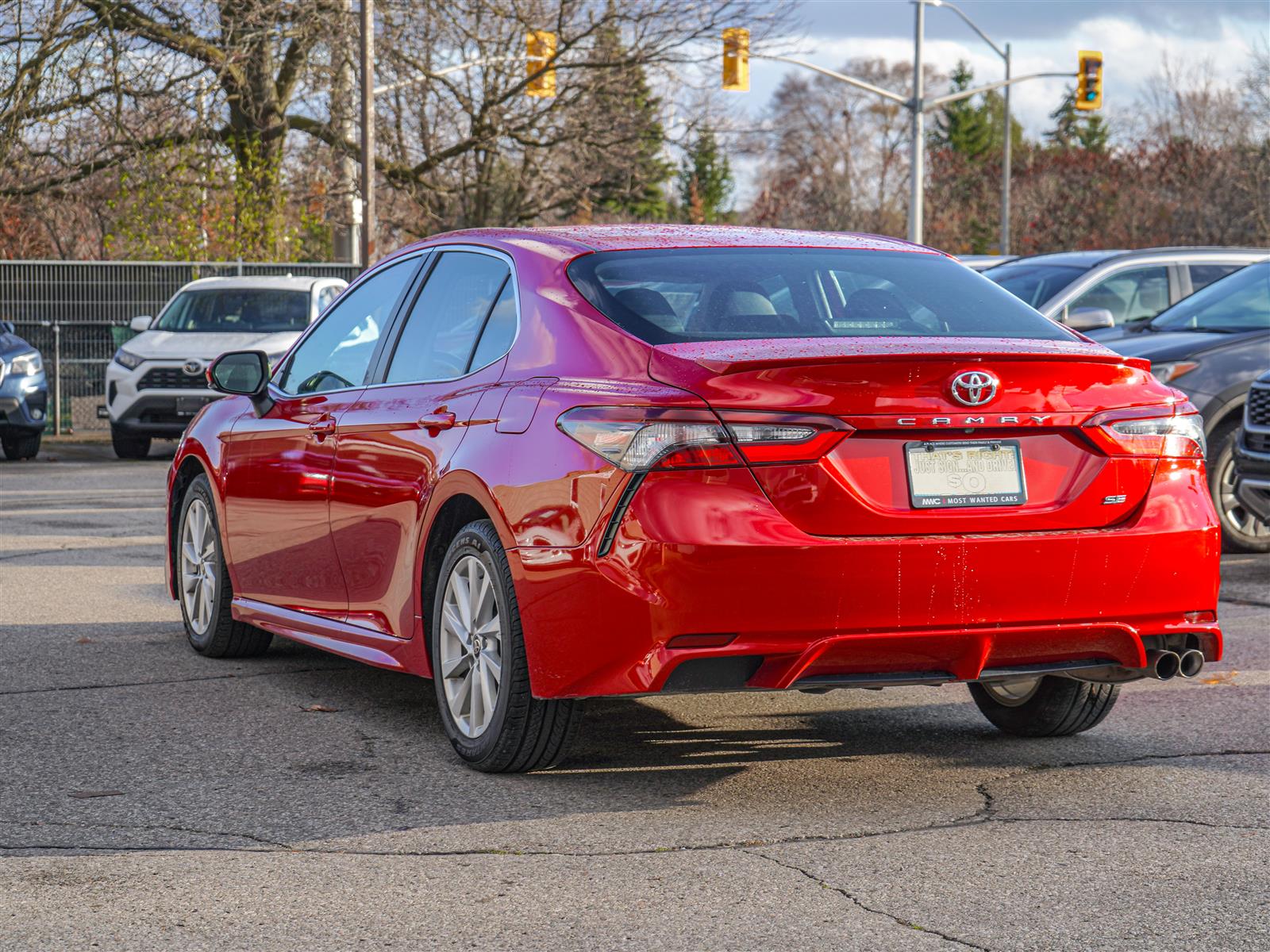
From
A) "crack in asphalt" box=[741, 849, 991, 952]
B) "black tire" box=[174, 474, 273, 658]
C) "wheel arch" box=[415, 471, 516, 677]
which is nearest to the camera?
"crack in asphalt" box=[741, 849, 991, 952]

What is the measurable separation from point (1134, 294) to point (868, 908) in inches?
Answer: 409

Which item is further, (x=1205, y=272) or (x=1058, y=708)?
(x=1205, y=272)

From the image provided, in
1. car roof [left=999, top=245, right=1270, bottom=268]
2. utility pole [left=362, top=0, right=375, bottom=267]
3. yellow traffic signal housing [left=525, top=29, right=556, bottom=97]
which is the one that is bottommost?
car roof [left=999, top=245, right=1270, bottom=268]

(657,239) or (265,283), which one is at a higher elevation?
(265,283)

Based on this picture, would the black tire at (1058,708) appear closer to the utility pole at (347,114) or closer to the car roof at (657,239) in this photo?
the car roof at (657,239)

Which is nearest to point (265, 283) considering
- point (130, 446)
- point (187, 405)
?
point (187, 405)

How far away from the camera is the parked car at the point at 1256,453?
9.45 metres

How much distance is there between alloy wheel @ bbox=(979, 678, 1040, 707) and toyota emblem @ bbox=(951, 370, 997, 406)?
139 cm

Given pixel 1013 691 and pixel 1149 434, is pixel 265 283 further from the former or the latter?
pixel 1149 434

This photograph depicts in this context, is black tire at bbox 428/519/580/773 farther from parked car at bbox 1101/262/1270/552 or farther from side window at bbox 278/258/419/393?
parked car at bbox 1101/262/1270/552

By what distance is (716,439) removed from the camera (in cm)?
462

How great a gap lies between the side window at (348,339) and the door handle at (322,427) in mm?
133

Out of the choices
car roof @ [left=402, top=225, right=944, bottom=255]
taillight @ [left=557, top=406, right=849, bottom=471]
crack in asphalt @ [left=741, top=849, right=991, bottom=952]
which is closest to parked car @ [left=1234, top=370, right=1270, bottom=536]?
car roof @ [left=402, top=225, right=944, bottom=255]

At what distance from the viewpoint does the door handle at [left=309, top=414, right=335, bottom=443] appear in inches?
249
